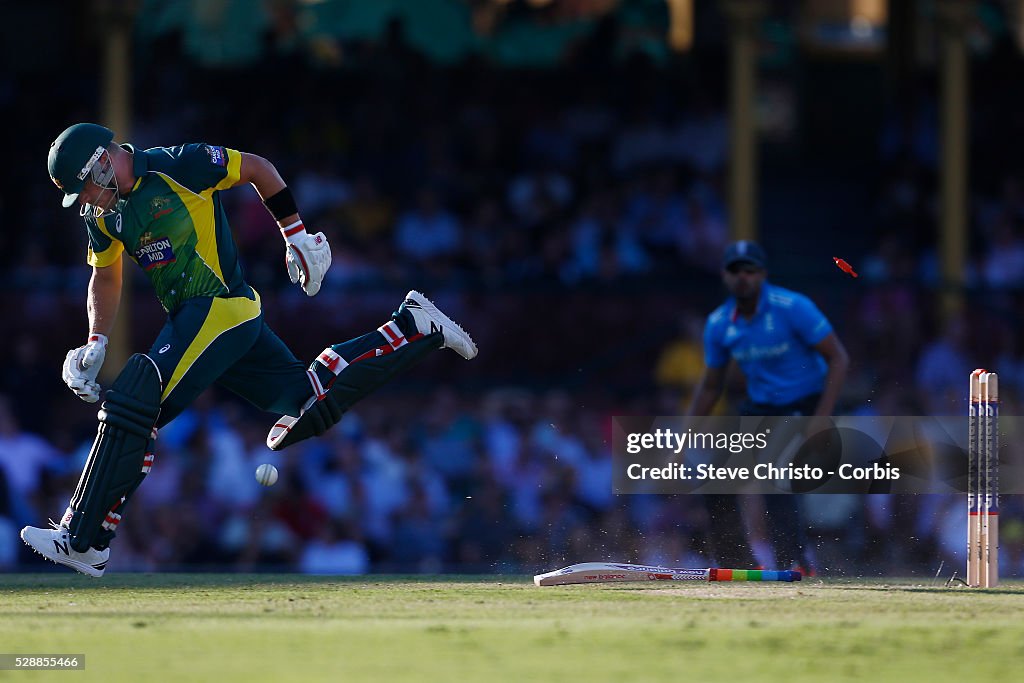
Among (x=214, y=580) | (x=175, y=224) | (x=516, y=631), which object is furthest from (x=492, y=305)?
(x=516, y=631)

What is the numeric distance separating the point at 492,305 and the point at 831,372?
17.5ft

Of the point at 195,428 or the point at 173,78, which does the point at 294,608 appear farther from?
the point at 173,78

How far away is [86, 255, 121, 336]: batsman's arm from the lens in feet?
28.0

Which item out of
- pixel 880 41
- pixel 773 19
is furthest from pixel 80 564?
pixel 880 41

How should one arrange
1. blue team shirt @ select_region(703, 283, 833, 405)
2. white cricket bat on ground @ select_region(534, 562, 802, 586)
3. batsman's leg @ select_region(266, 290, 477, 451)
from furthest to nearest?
blue team shirt @ select_region(703, 283, 833, 405) < white cricket bat on ground @ select_region(534, 562, 802, 586) < batsman's leg @ select_region(266, 290, 477, 451)

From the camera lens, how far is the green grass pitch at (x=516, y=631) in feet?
20.3

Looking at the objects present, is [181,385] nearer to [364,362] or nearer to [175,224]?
[175,224]

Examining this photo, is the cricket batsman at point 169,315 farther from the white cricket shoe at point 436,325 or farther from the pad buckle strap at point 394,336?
the white cricket shoe at point 436,325

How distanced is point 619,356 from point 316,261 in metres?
6.54

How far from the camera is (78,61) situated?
1939cm

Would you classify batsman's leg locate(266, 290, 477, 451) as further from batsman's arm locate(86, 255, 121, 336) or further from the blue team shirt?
the blue team shirt

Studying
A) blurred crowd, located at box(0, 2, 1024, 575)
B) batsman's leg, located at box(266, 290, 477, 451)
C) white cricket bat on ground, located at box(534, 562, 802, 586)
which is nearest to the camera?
batsman's leg, located at box(266, 290, 477, 451)

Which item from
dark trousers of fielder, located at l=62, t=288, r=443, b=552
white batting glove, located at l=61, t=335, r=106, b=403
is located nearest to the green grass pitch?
dark trousers of fielder, located at l=62, t=288, r=443, b=552

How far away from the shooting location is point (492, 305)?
14688 millimetres
